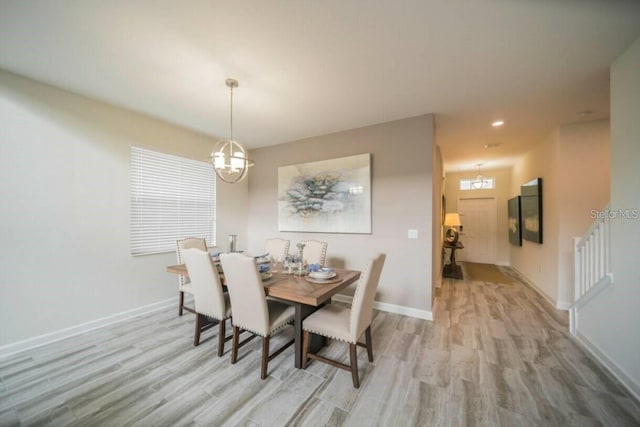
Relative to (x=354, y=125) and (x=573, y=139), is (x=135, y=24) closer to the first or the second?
(x=354, y=125)

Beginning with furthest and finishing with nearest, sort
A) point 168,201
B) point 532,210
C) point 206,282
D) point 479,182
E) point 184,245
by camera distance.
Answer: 1. point 479,182
2. point 532,210
3. point 168,201
4. point 184,245
5. point 206,282

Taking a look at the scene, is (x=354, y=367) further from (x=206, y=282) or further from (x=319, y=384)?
(x=206, y=282)

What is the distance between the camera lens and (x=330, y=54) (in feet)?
6.51

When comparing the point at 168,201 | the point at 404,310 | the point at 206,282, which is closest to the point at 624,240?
the point at 404,310

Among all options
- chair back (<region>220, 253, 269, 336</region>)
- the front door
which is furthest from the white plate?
the front door

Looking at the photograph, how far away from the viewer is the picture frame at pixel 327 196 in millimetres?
3516

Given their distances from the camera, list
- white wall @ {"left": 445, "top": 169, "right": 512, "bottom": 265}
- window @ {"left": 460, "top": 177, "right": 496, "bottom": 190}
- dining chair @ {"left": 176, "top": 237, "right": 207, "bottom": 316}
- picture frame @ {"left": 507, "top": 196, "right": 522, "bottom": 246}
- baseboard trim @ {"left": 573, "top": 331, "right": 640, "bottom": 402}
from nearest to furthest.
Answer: baseboard trim @ {"left": 573, "top": 331, "right": 640, "bottom": 402} → dining chair @ {"left": 176, "top": 237, "right": 207, "bottom": 316} → picture frame @ {"left": 507, "top": 196, "right": 522, "bottom": 246} → white wall @ {"left": 445, "top": 169, "right": 512, "bottom": 265} → window @ {"left": 460, "top": 177, "right": 496, "bottom": 190}

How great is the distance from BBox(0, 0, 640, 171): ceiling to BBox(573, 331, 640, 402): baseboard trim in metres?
2.61

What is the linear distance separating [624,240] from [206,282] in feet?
11.9

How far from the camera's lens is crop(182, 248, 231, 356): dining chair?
2111mm

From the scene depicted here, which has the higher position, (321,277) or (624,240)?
(624,240)

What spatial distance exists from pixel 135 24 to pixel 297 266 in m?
2.38

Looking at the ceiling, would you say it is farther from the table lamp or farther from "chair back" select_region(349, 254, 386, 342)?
the table lamp

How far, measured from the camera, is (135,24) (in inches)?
66.0
